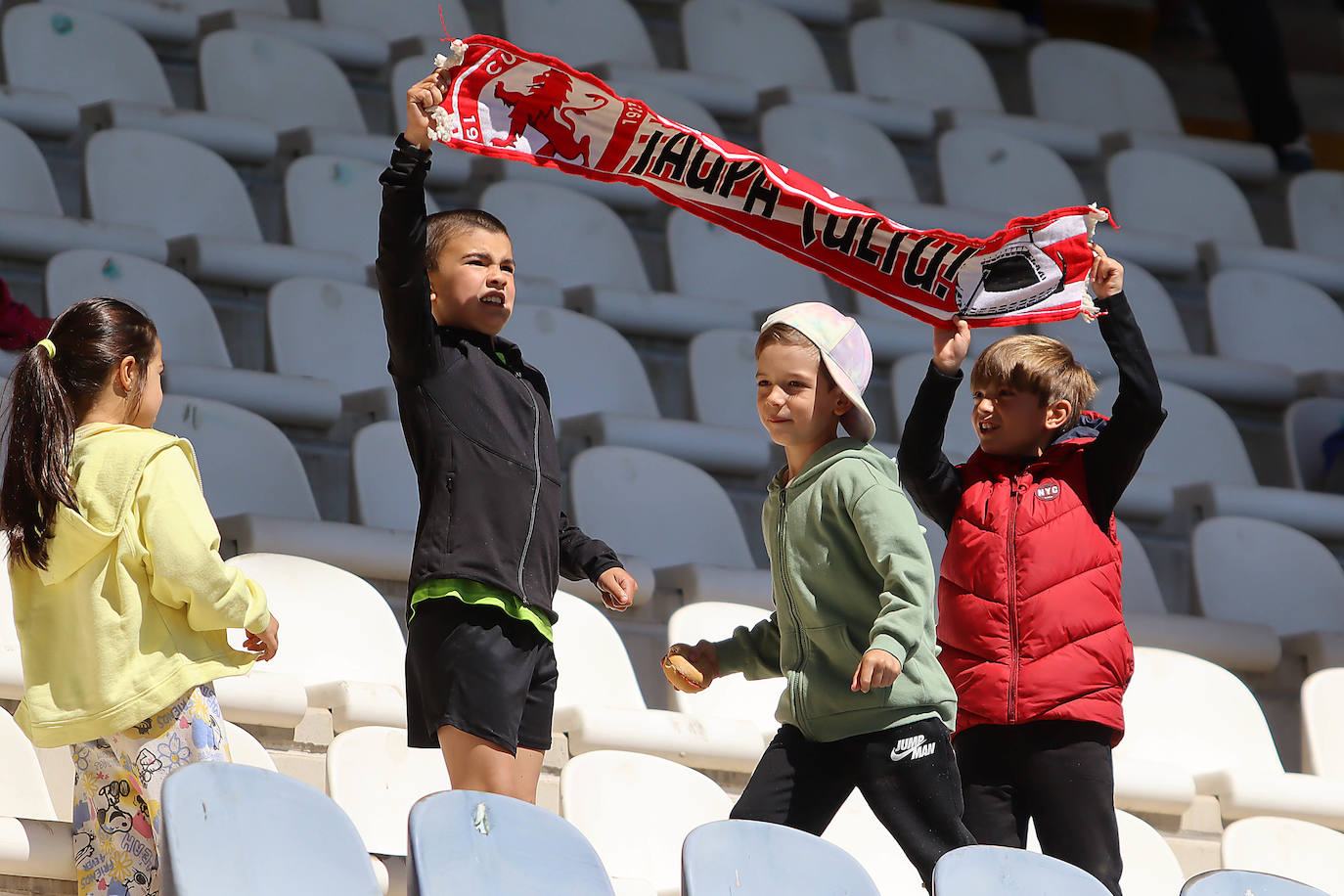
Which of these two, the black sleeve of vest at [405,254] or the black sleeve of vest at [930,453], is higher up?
the black sleeve of vest at [405,254]

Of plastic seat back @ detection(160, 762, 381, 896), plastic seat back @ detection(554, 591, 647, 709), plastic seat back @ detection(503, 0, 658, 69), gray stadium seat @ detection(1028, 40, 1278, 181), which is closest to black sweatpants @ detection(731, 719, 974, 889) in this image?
plastic seat back @ detection(160, 762, 381, 896)

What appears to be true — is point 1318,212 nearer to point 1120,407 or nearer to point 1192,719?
point 1192,719

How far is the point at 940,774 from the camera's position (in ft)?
7.20

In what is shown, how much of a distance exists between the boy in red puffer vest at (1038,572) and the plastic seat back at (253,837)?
96 cm

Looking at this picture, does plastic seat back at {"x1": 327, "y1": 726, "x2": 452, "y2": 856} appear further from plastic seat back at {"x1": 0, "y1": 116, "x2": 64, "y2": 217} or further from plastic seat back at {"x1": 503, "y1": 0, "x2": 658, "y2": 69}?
plastic seat back at {"x1": 503, "y1": 0, "x2": 658, "y2": 69}

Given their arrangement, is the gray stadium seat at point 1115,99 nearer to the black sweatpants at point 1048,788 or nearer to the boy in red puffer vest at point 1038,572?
the boy in red puffer vest at point 1038,572

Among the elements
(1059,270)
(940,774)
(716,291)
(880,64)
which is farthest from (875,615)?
(880,64)

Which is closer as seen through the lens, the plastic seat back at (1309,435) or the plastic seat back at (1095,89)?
the plastic seat back at (1309,435)

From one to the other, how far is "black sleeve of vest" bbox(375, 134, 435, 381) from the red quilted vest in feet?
2.70

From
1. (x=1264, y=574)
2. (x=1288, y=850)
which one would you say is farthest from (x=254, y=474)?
(x=1264, y=574)

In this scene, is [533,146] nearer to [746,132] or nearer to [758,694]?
[758,694]

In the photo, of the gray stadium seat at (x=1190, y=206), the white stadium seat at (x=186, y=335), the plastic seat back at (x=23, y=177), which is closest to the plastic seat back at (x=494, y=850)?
the white stadium seat at (x=186, y=335)

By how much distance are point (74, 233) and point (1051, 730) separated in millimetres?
2538

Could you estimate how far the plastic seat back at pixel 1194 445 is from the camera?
457 centimetres
